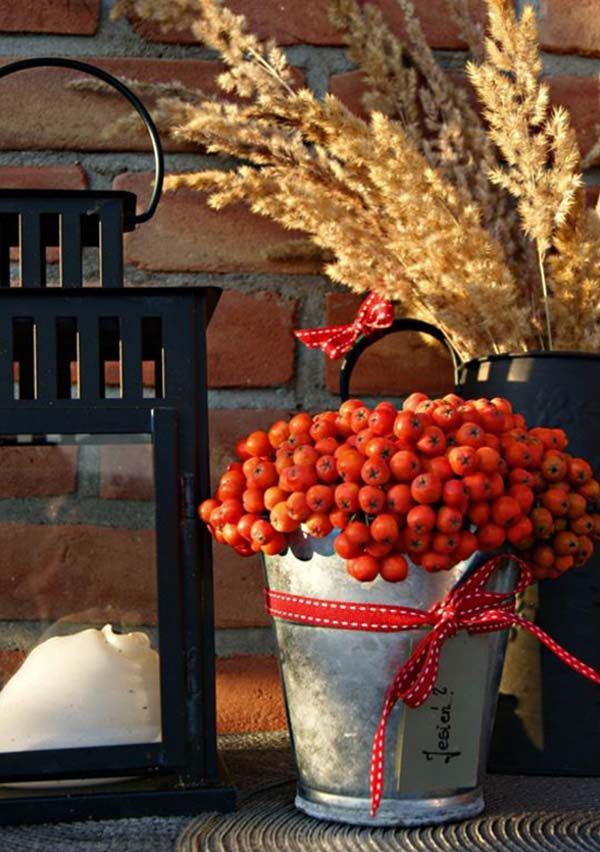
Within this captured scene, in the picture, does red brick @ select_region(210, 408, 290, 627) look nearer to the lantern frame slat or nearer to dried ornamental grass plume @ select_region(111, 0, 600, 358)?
dried ornamental grass plume @ select_region(111, 0, 600, 358)

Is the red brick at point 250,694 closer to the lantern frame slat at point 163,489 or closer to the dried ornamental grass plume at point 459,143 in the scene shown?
the lantern frame slat at point 163,489

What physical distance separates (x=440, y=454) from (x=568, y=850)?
278 millimetres

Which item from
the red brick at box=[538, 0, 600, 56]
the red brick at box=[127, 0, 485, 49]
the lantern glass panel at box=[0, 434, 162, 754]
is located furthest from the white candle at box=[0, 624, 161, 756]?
the red brick at box=[538, 0, 600, 56]

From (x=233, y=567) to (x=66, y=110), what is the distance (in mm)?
505

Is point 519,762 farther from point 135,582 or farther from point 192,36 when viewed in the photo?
point 192,36

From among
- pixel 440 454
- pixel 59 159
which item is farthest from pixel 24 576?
pixel 59 159

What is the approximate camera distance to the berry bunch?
806 mm

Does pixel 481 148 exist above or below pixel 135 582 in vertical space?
above

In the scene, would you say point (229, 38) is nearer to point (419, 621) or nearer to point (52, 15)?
point (52, 15)

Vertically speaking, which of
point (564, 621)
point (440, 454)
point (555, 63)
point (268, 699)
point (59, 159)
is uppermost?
point (555, 63)

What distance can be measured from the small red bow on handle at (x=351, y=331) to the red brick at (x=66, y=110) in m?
0.34

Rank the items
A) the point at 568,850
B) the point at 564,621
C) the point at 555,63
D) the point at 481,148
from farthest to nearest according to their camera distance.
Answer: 1. the point at 555,63
2. the point at 481,148
3. the point at 564,621
4. the point at 568,850

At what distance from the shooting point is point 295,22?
→ 126cm

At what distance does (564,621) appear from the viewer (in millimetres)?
1029
